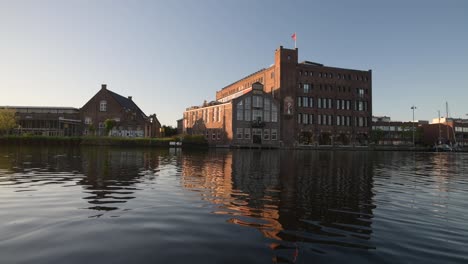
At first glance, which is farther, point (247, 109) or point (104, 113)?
point (247, 109)

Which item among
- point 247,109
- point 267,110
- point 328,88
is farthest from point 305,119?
point 247,109

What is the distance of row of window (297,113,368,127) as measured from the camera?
93.0 m

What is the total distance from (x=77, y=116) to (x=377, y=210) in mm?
86575

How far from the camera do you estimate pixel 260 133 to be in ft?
272

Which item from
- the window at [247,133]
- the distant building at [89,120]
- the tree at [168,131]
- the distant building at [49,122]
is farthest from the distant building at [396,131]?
the distant building at [49,122]

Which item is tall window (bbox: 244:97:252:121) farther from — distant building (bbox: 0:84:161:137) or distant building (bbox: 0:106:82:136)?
distant building (bbox: 0:106:82:136)

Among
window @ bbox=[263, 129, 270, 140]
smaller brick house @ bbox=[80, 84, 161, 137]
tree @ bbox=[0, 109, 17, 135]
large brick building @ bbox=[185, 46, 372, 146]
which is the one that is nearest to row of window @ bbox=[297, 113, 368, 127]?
large brick building @ bbox=[185, 46, 372, 146]

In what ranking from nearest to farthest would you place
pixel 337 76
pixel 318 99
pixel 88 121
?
1. pixel 88 121
2. pixel 318 99
3. pixel 337 76

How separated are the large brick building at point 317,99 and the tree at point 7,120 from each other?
56282 mm

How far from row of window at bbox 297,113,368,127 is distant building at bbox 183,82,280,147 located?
1256 centimetres

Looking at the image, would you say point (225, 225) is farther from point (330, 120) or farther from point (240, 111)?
point (330, 120)

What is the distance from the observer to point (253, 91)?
268 ft

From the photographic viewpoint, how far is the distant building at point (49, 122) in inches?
3145

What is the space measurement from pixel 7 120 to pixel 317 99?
283ft
